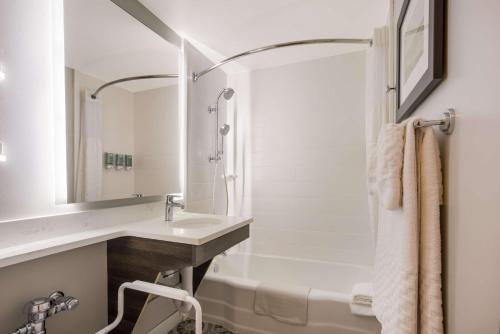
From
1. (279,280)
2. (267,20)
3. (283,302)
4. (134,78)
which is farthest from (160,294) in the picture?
(267,20)

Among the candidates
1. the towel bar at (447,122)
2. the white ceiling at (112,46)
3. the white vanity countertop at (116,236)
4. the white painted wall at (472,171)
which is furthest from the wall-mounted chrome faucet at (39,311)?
the towel bar at (447,122)

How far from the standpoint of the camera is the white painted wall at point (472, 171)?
444 millimetres

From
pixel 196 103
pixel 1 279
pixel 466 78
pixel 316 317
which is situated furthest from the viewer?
pixel 196 103

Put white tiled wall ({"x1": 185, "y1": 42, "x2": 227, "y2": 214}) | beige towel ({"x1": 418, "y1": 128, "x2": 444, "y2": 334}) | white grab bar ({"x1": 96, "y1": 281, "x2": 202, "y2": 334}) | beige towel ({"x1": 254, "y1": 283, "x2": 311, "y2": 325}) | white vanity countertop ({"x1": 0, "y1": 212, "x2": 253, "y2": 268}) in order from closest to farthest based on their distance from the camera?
1. beige towel ({"x1": 418, "y1": 128, "x2": 444, "y2": 334})
2. white vanity countertop ({"x1": 0, "y1": 212, "x2": 253, "y2": 268})
3. white grab bar ({"x1": 96, "y1": 281, "x2": 202, "y2": 334})
4. beige towel ({"x1": 254, "y1": 283, "x2": 311, "y2": 325})
5. white tiled wall ({"x1": 185, "y1": 42, "x2": 227, "y2": 214})

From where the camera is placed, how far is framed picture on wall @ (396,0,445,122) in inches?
25.4

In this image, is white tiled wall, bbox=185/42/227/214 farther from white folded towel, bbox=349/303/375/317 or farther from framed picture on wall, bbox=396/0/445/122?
framed picture on wall, bbox=396/0/445/122

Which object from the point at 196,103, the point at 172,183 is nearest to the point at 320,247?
the point at 172,183

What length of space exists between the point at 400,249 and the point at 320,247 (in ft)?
6.08

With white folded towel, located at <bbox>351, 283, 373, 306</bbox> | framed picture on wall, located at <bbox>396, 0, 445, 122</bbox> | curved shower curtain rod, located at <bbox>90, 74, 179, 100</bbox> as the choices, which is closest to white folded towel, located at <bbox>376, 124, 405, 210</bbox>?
framed picture on wall, located at <bbox>396, 0, 445, 122</bbox>

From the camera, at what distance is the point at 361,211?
2262 mm

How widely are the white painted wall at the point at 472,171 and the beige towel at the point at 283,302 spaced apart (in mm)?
1008

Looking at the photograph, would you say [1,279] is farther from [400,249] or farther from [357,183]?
[357,183]

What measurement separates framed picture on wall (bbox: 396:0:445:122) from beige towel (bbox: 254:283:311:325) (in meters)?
1.17

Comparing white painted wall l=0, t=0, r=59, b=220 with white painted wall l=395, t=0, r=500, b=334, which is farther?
white painted wall l=0, t=0, r=59, b=220
